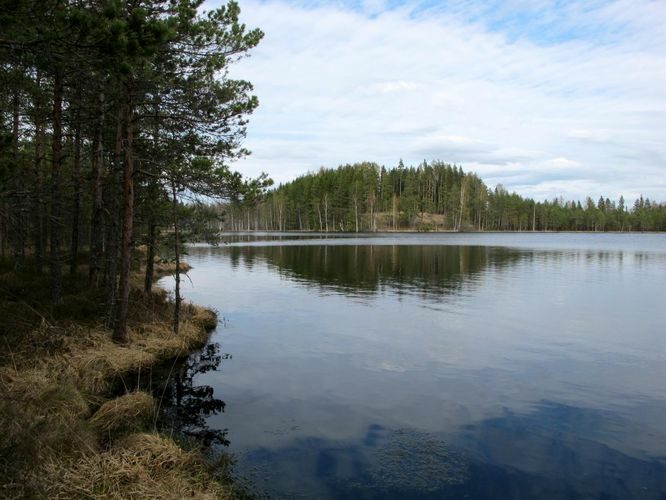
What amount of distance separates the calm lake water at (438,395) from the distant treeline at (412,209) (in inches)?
5347

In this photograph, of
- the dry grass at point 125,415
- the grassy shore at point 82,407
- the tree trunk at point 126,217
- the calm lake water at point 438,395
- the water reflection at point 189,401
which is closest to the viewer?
the grassy shore at point 82,407

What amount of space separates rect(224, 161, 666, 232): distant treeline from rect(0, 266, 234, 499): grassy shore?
5673 inches

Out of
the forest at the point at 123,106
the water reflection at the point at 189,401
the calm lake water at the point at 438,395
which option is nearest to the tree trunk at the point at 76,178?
the forest at the point at 123,106

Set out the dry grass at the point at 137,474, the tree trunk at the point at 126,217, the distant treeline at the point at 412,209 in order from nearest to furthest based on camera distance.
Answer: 1. the dry grass at the point at 137,474
2. the tree trunk at the point at 126,217
3. the distant treeline at the point at 412,209

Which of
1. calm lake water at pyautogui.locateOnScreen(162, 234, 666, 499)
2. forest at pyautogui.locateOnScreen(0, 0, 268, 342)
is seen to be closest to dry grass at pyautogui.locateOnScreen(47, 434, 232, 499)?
calm lake water at pyautogui.locateOnScreen(162, 234, 666, 499)

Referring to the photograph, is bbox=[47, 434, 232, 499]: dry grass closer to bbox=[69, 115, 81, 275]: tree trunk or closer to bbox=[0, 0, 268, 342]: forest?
bbox=[0, 0, 268, 342]: forest

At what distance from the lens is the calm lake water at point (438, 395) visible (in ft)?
29.3

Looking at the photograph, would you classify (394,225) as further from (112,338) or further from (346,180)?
(112,338)

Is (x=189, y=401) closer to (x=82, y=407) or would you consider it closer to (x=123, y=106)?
(x=82, y=407)

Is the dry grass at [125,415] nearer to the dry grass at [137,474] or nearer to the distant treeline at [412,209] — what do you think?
the dry grass at [137,474]

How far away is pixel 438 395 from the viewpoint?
43.1ft

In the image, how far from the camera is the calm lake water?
8945 mm

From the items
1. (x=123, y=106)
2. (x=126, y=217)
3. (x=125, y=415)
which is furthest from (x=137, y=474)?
(x=123, y=106)

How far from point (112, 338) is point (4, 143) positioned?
8.49m
